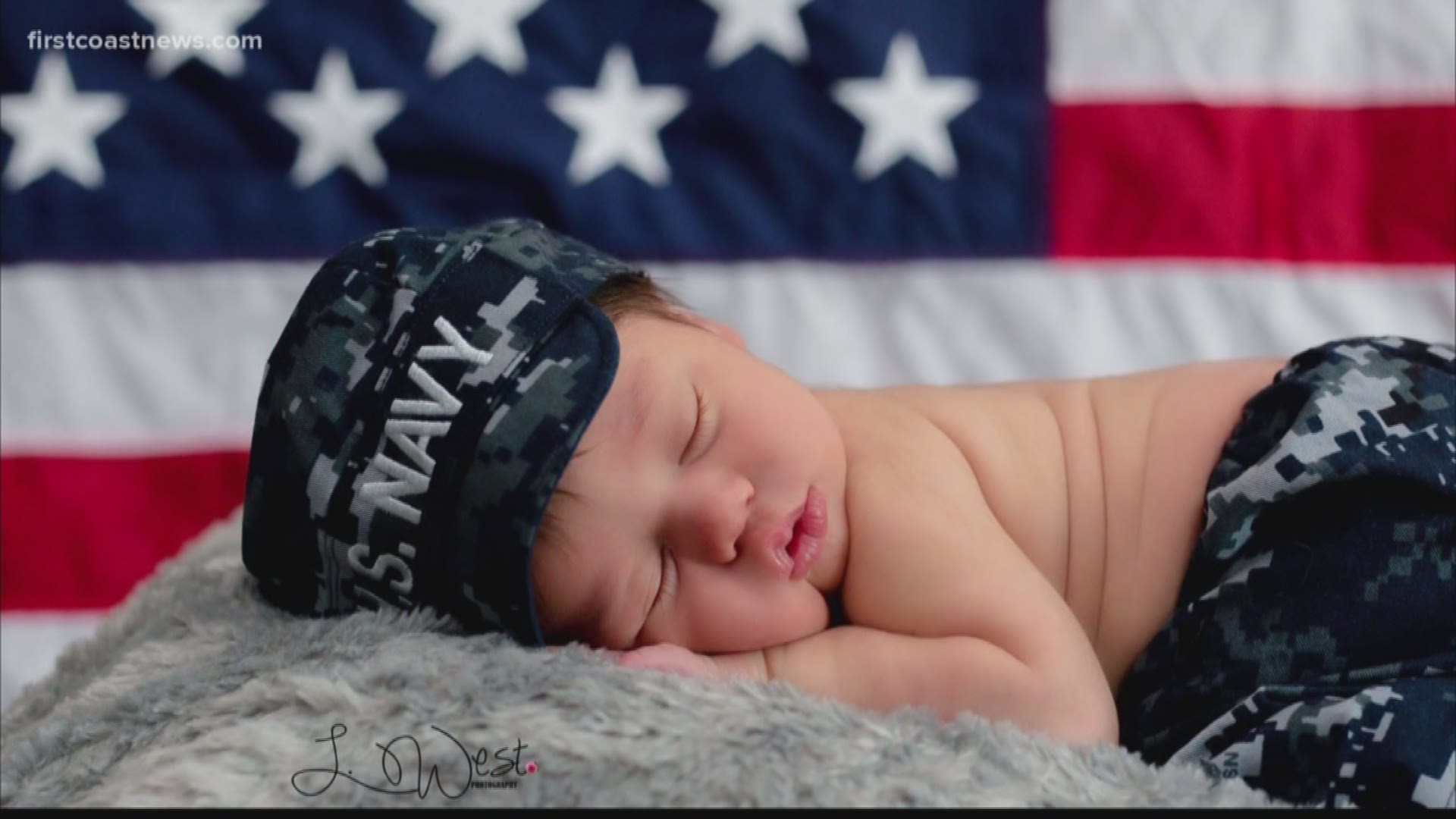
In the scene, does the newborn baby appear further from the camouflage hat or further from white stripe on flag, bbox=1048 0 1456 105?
white stripe on flag, bbox=1048 0 1456 105

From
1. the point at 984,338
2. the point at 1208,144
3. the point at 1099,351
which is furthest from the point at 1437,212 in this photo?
the point at 984,338

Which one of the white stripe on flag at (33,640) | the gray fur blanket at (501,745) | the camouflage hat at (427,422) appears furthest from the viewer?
the white stripe on flag at (33,640)

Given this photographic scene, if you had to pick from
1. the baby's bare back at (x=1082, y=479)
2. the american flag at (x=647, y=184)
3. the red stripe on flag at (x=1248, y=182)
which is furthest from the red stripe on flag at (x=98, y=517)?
the red stripe on flag at (x=1248, y=182)

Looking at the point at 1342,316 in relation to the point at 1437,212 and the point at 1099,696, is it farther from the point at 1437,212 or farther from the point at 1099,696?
the point at 1099,696

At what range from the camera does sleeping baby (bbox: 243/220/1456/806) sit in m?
1.02

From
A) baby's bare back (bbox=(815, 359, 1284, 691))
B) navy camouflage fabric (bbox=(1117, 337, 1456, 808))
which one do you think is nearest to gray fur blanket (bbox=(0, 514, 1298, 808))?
navy camouflage fabric (bbox=(1117, 337, 1456, 808))

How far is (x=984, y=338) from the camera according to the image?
1651 millimetres

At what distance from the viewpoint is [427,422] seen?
1.02 meters

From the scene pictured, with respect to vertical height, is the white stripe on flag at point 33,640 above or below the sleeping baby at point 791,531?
below

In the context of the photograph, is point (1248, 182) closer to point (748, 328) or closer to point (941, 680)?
point (748, 328)

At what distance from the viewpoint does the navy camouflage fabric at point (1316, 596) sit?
1019 mm

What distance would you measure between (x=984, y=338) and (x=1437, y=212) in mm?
528

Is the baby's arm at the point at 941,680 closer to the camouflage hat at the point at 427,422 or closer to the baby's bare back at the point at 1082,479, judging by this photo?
the baby's bare back at the point at 1082,479

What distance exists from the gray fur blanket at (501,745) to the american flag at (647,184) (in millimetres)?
664
